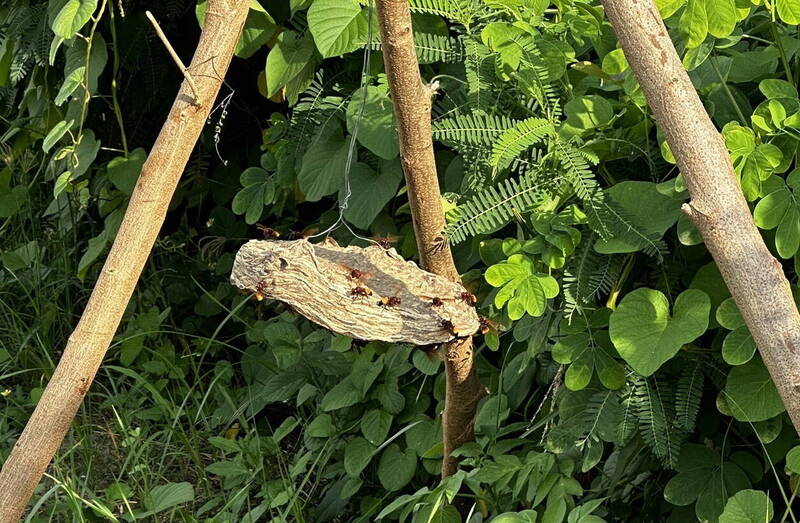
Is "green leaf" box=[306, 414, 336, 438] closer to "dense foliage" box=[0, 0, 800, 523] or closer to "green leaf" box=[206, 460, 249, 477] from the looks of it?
"dense foliage" box=[0, 0, 800, 523]

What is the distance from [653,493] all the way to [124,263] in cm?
97

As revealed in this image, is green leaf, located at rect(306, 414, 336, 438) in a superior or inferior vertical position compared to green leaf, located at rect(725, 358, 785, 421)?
inferior

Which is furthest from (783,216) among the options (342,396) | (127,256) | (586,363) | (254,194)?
(254,194)

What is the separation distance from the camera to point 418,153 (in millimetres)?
1470

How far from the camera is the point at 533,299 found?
1.51 meters

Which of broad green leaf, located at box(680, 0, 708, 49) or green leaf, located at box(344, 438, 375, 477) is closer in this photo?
broad green leaf, located at box(680, 0, 708, 49)

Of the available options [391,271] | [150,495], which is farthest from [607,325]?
[150,495]

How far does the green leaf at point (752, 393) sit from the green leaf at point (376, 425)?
72cm

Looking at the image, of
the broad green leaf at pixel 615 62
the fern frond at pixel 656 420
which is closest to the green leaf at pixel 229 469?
the fern frond at pixel 656 420

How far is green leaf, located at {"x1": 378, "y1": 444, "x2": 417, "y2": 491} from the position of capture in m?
1.95

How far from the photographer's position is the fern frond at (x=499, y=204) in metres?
1.57

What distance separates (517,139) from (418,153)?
0.17 meters

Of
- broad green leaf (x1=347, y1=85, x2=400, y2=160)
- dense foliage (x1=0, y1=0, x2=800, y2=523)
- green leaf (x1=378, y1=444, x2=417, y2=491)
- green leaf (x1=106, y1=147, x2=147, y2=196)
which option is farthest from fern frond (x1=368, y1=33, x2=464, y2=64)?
green leaf (x1=106, y1=147, x2=147, y2=196)

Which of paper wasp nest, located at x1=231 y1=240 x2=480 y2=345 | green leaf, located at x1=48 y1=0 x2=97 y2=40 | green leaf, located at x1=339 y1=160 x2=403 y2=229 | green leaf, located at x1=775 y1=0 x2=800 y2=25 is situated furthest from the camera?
green leaf, located at x1=339 y1=160 x2=403 y2=229
